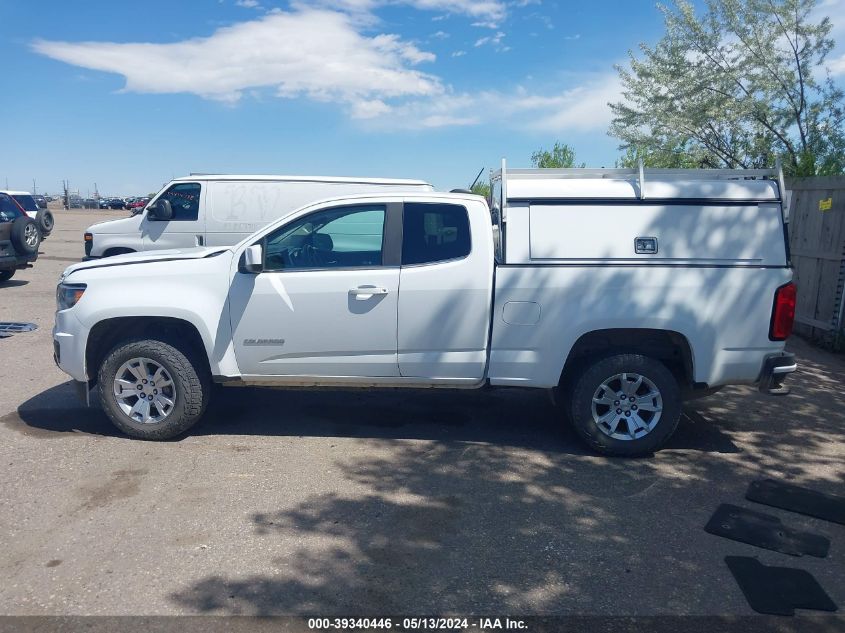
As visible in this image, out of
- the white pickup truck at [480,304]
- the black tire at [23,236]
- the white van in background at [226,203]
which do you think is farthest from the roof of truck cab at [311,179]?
the white pickup truck at [480,304]

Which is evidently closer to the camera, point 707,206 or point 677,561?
point 677,561

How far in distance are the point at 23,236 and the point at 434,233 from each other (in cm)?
1064

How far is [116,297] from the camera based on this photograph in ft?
19.0

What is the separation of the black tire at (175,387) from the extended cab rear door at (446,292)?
163 cm

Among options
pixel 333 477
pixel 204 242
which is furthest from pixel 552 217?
pixel 204 242

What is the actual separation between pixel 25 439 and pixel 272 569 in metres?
3.03

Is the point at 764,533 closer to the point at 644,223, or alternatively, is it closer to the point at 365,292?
the point at 644,223

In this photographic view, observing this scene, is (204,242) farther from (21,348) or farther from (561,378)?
(561,378)

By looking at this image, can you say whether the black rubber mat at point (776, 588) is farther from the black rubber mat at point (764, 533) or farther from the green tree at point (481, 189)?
the green tree at point (481, 189)

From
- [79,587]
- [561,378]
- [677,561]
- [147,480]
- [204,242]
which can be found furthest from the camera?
[204,242]

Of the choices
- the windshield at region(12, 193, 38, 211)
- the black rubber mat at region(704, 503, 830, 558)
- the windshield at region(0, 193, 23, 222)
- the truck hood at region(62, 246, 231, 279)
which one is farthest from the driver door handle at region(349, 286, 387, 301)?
the windshield at region(12, 193, 38, 211)

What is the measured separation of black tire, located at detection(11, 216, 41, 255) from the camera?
13.5 m

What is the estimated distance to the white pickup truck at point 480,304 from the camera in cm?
555

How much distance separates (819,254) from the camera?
1041cm
